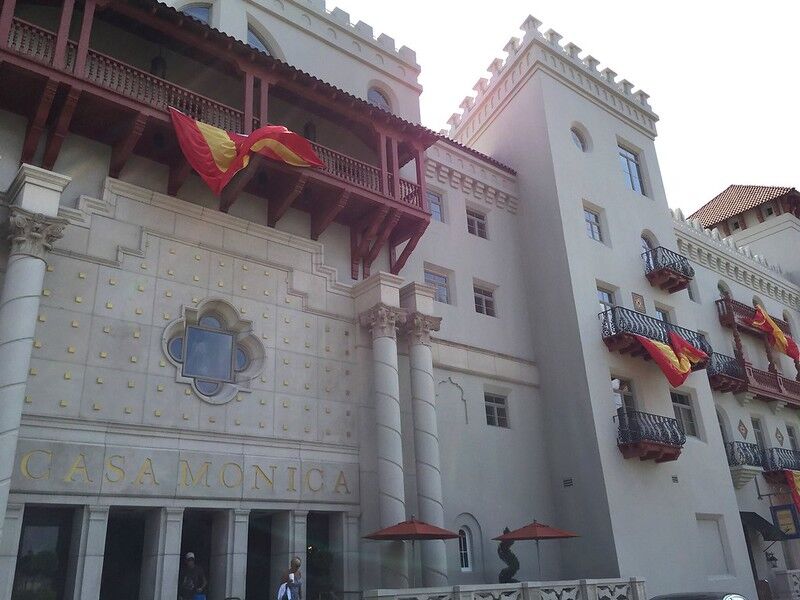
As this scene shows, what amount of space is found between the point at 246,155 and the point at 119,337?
16.6 feet

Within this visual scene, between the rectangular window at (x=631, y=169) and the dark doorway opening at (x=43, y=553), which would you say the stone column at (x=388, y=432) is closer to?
the dark doorway opening at (x=43, y=553)

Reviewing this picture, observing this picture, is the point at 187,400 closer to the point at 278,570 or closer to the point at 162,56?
the point at 278,570

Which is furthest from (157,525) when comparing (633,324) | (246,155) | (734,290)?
(734,290)

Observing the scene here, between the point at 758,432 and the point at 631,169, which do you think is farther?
the point at 758,432

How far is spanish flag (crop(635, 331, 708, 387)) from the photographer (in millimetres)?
23141

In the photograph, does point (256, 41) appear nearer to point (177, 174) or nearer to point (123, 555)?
point (177, 174)

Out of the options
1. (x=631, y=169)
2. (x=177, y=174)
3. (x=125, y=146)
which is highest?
(x=631, y=169)

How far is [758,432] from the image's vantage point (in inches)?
1247

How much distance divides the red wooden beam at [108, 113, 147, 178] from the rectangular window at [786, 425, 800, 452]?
104 feet

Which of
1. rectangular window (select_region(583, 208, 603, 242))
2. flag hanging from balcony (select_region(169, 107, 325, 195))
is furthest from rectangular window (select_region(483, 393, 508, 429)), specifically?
→ flag hanging from balcony (select_region(169, 107, 325, 195))

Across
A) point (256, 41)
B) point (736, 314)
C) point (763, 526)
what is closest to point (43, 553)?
point (256, 41)

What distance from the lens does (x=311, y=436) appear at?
669 inches

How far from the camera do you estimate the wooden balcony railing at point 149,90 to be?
49.1 feet

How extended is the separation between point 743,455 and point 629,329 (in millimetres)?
9284
